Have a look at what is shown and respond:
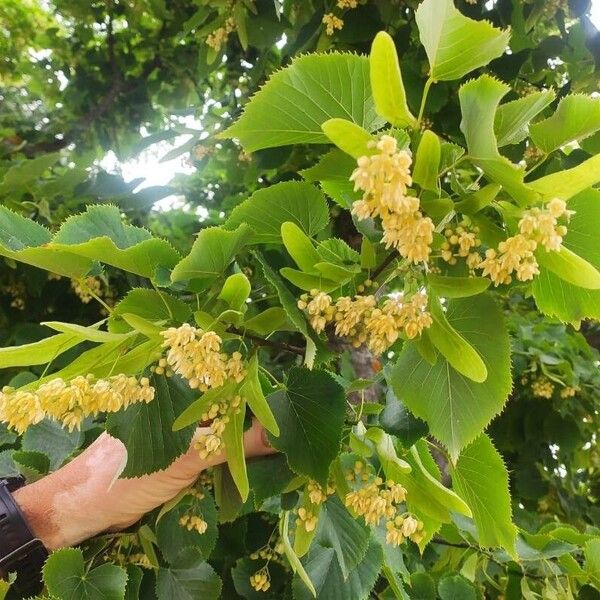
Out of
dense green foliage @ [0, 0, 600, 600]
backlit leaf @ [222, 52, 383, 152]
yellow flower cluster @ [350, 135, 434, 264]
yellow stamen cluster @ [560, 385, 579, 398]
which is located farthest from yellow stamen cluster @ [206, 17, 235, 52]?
yellow stamen cluster @ [560, 385, 579, 398]

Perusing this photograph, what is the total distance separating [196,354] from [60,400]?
0.16 metres

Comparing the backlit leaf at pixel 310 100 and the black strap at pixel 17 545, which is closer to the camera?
the backlit leaf at pixel 310 100

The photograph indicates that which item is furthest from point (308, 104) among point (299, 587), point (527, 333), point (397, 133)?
point (527, 333)

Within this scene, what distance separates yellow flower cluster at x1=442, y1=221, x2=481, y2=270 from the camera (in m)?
0.69

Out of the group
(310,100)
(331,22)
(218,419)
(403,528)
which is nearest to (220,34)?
(331,22)

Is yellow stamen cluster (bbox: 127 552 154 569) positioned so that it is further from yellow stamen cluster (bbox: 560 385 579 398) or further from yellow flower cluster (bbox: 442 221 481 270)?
yellow stamen cluster (bbox: 560 385 579 398)

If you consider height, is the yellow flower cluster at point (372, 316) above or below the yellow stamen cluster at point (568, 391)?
above

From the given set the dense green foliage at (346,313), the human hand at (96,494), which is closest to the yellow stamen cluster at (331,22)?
the dense green foliage at (346,313)

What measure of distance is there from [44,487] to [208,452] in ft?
1.26

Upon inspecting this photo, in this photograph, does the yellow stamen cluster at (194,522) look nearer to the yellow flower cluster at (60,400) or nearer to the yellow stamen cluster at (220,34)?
the yellow flower cluster at (60,400)

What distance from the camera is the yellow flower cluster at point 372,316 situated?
689 millimetres

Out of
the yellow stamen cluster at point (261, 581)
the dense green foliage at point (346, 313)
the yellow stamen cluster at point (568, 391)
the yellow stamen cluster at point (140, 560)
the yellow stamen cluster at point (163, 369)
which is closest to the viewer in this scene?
the dense green foliage at point (346, 313)

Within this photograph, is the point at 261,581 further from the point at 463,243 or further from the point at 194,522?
the point at 463,243

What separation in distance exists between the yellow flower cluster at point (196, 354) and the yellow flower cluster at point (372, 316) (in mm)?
121
